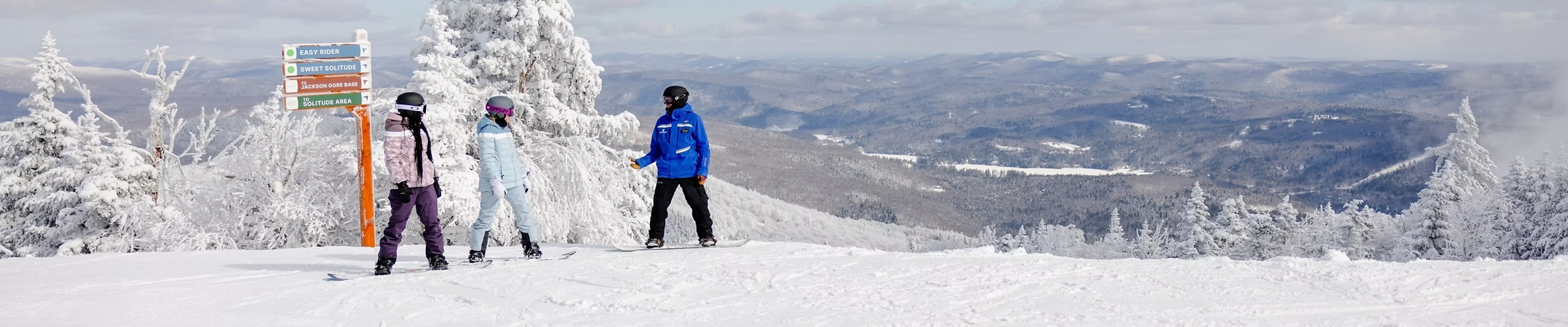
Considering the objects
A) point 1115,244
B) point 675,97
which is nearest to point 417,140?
point 675,97

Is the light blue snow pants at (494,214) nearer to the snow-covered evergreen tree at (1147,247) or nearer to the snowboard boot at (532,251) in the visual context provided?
the snowboard boot at (532,251)

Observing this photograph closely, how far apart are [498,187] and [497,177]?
0.36 feet

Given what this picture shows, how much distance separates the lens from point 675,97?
8531mm

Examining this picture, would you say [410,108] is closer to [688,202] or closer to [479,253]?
[479,253]

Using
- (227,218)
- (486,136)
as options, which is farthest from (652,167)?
(486,136)

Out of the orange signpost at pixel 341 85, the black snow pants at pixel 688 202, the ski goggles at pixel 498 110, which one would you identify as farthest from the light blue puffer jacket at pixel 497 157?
the orange signpost at pixel 341 85

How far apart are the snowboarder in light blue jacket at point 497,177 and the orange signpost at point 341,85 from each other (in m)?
3.12

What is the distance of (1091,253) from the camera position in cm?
4859

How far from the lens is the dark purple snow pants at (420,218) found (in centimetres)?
754

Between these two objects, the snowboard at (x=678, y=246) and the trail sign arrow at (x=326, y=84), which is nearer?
the snowboard at (x=678, y=246)

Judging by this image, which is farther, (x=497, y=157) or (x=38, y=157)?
(x=38, y=157)

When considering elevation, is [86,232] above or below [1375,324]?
below

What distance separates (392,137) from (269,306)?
5.49ft

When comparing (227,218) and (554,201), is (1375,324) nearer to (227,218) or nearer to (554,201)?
(554,201)
